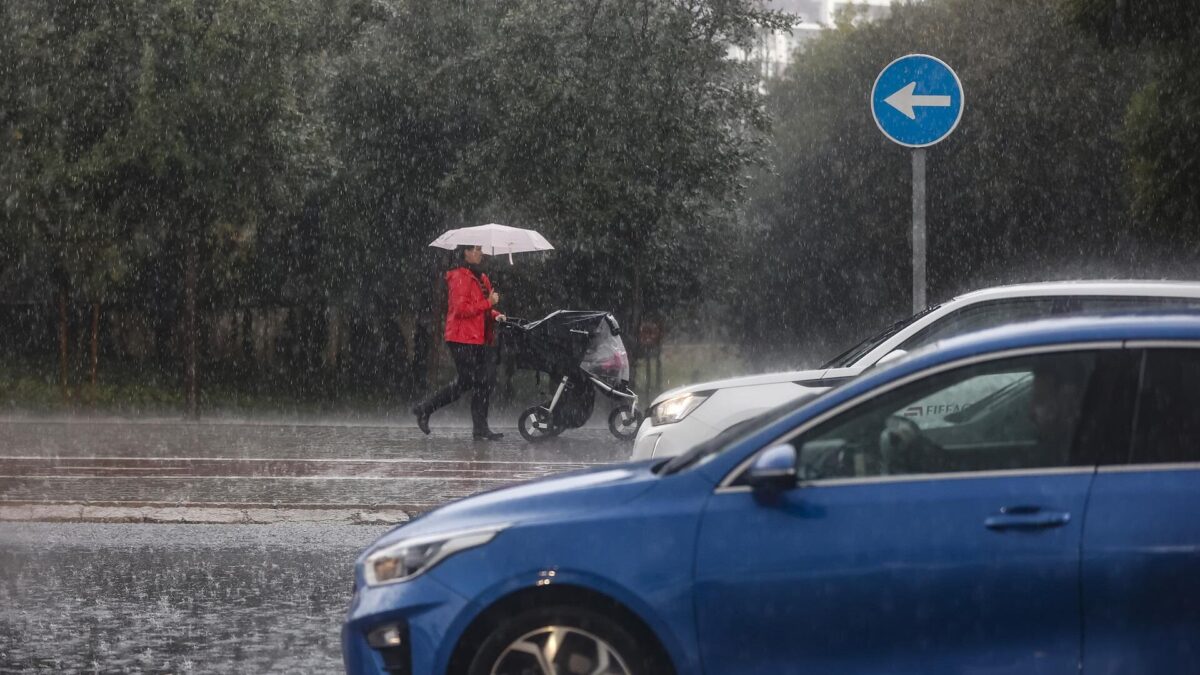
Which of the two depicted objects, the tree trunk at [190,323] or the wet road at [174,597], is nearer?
the wet road at [174,597]

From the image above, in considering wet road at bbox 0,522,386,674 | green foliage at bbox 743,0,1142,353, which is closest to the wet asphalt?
wet road at bbox 0,522,386,674

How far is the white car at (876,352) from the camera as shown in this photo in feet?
29.5

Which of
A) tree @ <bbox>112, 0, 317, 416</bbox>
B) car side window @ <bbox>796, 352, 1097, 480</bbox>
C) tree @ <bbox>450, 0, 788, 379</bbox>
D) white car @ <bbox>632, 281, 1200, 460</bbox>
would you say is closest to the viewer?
car side window @ <bbox>796, 352, 1097, 480</bbox>

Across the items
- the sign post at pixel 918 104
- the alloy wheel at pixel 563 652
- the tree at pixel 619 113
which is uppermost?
the tree at pixel 619 113

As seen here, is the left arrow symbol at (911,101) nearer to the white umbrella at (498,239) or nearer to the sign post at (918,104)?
the sign post at (918,104)

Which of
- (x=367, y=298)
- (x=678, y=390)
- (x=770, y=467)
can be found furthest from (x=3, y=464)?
(x=367, y=298)

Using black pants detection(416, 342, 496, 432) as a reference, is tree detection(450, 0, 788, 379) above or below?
above

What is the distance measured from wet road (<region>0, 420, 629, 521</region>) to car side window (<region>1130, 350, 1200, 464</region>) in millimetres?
6593

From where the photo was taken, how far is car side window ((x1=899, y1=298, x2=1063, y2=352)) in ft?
30.2

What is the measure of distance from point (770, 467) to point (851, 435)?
30 cm

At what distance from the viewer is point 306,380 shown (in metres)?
31.1

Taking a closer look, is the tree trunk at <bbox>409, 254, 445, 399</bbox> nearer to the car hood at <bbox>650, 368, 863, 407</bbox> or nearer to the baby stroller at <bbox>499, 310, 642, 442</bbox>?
the baby stroller at <bbox>499, 310, 642, 442</bbox>

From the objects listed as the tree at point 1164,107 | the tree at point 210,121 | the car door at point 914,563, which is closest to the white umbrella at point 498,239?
the tree at point 210,121

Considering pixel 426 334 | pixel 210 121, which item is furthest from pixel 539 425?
pixel 426 334
